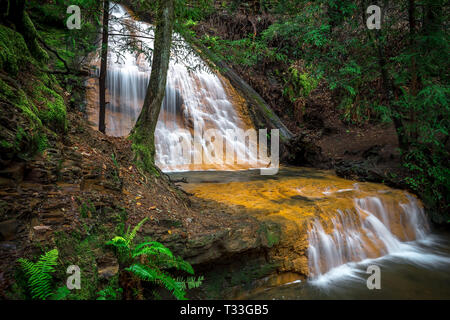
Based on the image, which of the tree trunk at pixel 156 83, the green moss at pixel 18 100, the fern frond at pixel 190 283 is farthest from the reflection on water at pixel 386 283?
the green moss at pixel 18 100

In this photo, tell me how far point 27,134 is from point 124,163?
1522 mm

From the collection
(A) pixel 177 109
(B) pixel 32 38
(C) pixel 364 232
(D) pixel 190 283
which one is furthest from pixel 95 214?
(A) pixel 177 109

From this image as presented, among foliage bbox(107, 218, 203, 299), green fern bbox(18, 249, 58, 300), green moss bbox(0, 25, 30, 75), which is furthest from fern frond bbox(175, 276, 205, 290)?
green moss bbox(0, 25, 30, 75)

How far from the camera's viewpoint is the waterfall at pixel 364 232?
425 centimetres

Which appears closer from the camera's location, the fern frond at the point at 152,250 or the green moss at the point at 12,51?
the fern frond at the point at 152,250

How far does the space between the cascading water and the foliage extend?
21.9ft

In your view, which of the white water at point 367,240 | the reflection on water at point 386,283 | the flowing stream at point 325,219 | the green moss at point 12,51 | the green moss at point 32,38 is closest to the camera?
the green moss at point 12,51

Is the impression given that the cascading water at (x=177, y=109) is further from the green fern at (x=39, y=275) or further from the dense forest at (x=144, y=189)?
the green fern at (x=39, y=275)

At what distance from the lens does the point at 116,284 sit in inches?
87.4

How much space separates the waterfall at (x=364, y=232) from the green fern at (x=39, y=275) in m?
3.47

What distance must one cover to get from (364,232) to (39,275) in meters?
5.24

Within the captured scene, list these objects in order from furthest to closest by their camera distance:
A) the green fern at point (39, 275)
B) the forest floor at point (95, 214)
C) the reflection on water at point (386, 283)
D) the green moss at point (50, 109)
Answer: the reflection on water at point (386, 283) < the green moss at point (50, 109) < the forest floor at point (95, 214) < the green fern at point (39, 275)

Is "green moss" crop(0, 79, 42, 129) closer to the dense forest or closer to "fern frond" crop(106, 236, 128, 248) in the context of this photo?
the dense forest
